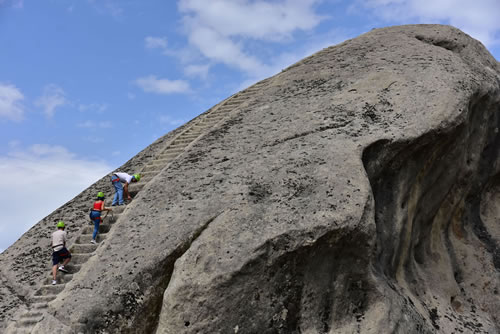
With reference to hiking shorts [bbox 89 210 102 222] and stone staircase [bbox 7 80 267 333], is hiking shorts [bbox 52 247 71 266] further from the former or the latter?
hiking shorts [bbox 89 210 102 222]

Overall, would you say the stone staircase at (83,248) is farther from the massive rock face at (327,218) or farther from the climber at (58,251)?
the massive rock face at (327,218)

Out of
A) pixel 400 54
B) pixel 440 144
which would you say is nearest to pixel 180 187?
pixel 440 144

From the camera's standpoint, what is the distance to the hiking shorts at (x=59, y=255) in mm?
8367

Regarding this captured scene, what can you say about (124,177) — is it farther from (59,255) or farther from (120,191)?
(59,255)

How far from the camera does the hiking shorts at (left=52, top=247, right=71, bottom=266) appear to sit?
27.5 feet

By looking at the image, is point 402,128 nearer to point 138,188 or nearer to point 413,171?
point 413,171

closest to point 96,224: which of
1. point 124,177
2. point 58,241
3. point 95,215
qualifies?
point 95,215

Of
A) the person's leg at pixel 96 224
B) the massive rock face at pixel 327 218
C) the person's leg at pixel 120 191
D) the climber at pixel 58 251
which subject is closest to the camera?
the massive rock face at pixel 327 218

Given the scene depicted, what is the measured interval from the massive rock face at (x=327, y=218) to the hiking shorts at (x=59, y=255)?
1.02m

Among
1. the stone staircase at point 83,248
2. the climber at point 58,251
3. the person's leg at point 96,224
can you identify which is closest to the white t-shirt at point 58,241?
the climber at point 58,251

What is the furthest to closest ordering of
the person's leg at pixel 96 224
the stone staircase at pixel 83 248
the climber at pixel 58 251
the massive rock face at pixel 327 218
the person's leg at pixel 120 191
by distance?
1. the person's leg at pixel 120 191
2. the person's leg at pixel 96 224
3. the climber at pixel 58 251
4. the stone staircase at pixel 83 248
5. the massive rock face at pixel 327 218

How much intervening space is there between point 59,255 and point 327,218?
4.77m

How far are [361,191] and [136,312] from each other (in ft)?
11.7

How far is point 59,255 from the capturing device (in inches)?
331
